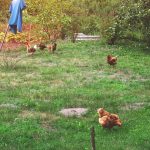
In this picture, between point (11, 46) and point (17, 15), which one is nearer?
point (17, 15)

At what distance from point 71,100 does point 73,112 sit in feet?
3.18

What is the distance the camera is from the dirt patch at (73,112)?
8577mm

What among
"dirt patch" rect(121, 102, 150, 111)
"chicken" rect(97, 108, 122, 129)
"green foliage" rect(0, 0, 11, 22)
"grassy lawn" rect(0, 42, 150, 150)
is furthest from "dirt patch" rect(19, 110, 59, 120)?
"green foliage" rect(0, 0, 11, 22)

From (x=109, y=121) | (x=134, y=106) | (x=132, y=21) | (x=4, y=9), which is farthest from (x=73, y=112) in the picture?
(x=4, y=9)

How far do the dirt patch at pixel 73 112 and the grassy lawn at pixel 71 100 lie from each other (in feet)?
0.42

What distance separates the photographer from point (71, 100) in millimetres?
9703

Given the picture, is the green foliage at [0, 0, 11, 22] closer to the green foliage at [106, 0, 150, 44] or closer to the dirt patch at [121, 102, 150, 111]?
the green foliage at [106, 0, 150, 44]

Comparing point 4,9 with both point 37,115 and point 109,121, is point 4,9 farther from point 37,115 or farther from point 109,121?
point 109,121

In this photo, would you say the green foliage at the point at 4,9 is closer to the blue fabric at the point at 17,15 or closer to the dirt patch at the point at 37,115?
the blue fabric at the point at 17,15

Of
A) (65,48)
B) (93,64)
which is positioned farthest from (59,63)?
(65,48)

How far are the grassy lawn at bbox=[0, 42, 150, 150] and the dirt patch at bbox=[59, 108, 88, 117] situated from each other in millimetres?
127

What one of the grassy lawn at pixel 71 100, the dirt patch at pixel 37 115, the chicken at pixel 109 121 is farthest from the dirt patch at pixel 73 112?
the chicken at pixel 109 121

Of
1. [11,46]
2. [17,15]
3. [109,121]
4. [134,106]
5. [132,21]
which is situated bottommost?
[11,46]

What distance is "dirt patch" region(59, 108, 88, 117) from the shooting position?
338 inches
